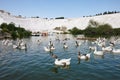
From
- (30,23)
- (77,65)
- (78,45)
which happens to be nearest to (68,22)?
(30,23)

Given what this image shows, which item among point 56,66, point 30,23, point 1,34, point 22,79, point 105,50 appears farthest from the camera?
point 30,23

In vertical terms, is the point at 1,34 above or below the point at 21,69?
above

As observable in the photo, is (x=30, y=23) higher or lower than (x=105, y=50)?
higher

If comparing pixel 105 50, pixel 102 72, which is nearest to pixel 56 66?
pixel 102 72

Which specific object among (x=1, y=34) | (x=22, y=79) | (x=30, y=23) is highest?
(x=30, y=23)

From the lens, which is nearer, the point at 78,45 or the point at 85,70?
the point at 85,70

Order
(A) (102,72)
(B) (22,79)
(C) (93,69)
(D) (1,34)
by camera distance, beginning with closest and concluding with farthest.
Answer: (B) (22,79) → (A) (102,72) → (C) (93,69) → (D) (1,34)

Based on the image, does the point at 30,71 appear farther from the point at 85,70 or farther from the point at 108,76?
the point at 108,76

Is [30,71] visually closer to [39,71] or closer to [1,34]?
[39,71]

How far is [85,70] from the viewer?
65.1ft

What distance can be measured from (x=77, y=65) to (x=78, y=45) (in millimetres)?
21998

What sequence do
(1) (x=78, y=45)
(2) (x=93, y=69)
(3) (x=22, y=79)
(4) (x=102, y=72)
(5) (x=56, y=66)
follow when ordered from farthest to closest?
(1) (x=78, y=45) < (5) (x=56, y=66) < (2) (x=93, y=69) < (4) (x=102, y=72) < (3) (x=22, y=79)

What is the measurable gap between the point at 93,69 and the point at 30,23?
169825mm

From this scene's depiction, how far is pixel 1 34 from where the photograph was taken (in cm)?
7875
